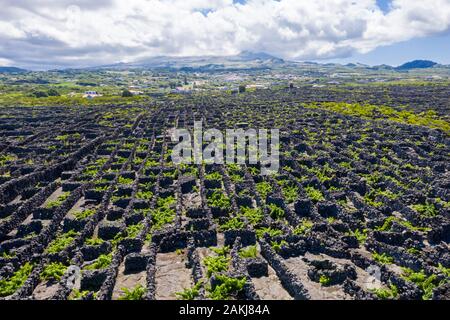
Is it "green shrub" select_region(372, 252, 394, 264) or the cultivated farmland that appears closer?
the cultivated farmland

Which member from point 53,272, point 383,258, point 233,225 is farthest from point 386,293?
point 53,272

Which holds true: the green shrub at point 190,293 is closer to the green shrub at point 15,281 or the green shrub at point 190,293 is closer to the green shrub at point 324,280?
the green shrub at point 324,280

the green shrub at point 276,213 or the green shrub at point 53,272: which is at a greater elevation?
the green shrub at point 276,213

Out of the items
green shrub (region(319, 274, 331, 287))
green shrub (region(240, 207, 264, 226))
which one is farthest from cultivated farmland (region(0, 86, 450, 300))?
green shrub (region(240, 207, 264, 226))

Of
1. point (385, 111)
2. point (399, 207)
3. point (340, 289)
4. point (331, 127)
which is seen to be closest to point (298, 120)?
point (331, 127)

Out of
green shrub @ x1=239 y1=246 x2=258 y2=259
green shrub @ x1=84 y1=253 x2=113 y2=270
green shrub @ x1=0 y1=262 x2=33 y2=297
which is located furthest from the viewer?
green shrub @ x1=239 y1=246 x2=258 y2=259

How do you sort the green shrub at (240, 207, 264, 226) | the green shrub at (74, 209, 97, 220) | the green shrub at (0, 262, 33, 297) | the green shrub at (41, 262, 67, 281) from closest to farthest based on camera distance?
the green shrub at (0, 262, 33, 297) → the green shrub at (41, 262, 67, 281) → the green shrub at (240, 207, 264, 226) → the green shrub at (74, 209, 97, 220)

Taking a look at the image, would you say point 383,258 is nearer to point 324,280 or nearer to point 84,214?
point 324,280

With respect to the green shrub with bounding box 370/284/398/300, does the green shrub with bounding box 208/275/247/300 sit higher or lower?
higher

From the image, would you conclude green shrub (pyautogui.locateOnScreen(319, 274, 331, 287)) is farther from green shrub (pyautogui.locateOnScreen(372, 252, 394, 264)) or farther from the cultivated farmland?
green shrub (pyautogui.locateOnScreen(372, 252, 394, 264))

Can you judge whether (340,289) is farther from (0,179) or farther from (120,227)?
(0,179)

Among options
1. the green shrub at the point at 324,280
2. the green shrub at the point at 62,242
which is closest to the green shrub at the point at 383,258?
the green shrub at the point at 324,280
